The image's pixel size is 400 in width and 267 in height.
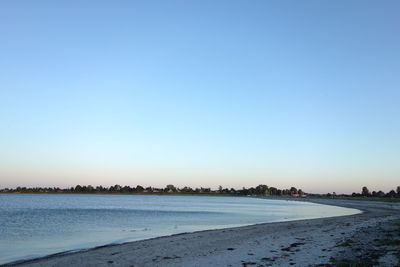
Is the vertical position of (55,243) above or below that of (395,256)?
below

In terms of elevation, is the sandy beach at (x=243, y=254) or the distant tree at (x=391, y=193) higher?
the distant tree at (x=391, y=193)

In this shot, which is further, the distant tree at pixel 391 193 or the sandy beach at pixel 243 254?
the distant tree at pixel 391 193

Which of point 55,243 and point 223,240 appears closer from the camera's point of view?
point 223,240

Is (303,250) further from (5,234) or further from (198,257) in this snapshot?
(5,234)

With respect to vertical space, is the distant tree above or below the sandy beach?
above

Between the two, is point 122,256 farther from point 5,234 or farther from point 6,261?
point 5,234

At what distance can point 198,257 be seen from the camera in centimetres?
1841

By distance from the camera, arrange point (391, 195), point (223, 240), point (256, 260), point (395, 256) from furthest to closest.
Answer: point (391, 195), point (223, 240), point (256, 260), point (395, 256)

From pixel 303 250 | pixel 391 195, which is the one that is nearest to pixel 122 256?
pixel 303 250

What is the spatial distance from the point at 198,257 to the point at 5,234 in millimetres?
24616

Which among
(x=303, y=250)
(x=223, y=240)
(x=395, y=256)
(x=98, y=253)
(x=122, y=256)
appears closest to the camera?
(x=395, y=256)

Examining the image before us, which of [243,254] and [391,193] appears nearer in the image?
[243,254]

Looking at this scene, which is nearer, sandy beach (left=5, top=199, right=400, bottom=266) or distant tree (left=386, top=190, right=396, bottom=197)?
sandy beach (left=5, top=199, right=400, bottom=266)

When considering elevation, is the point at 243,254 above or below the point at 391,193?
below
